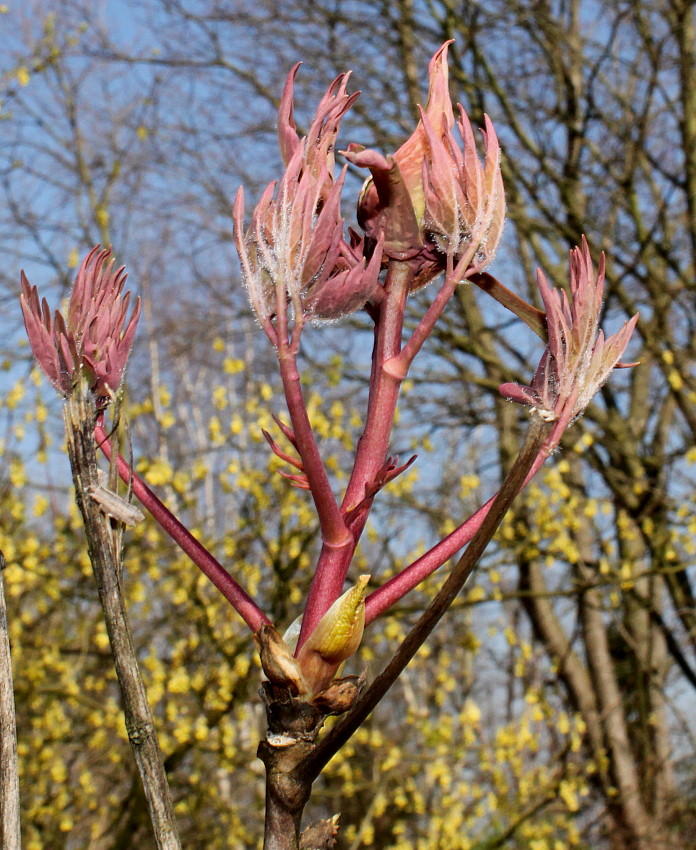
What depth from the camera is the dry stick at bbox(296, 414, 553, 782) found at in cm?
52

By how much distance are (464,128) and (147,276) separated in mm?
10344

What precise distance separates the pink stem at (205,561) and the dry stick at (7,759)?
11 centimetres

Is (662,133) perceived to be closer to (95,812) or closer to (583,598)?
(583,598)

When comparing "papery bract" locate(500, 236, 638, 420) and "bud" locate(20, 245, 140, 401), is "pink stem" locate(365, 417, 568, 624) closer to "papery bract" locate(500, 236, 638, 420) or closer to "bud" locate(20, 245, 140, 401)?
"papery bract" locate(500, 236, 638, 420)

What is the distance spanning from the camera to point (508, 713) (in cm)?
742

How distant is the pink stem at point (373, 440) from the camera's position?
1.91 ft

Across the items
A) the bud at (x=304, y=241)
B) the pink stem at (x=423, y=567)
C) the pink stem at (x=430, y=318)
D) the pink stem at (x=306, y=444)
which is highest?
the bud at (x=304, y=241)

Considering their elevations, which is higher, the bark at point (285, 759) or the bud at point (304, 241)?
the bud at point (304, 241)

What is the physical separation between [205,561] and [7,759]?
180 millimetres

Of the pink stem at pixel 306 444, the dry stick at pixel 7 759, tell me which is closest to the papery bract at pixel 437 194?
the pink stem at pixel 306 444

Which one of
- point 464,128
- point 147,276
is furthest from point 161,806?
point 147,276

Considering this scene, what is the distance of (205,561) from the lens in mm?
589

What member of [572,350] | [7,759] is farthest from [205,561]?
[572,350]

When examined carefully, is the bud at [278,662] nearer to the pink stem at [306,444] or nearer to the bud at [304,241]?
the pink stem at [306,444]
